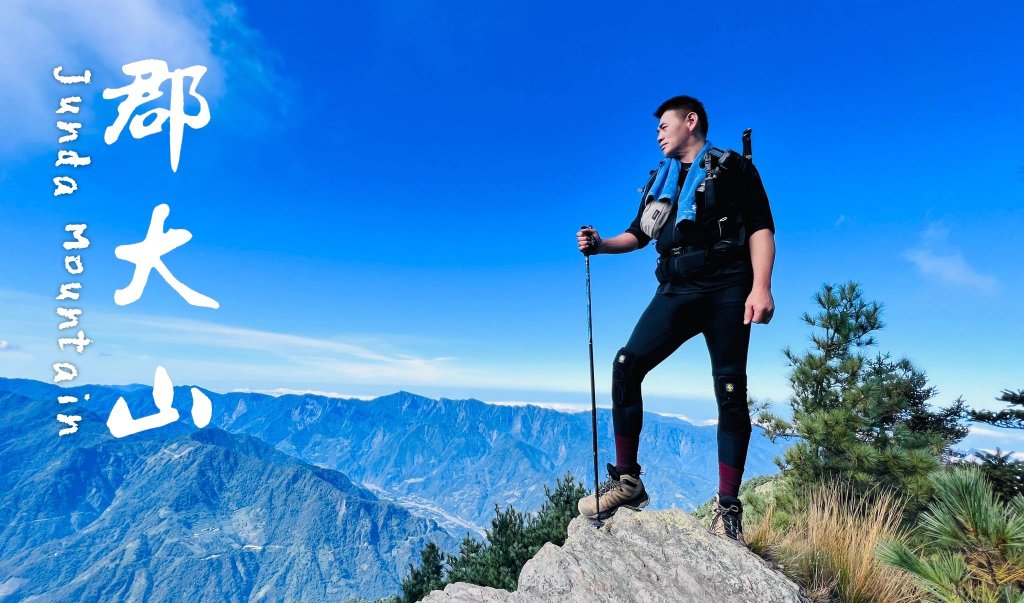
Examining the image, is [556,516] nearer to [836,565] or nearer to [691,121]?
[836,565]

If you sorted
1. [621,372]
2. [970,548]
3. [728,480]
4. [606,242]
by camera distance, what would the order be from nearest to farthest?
[970,548], [728,480], [621,372], [606,242]

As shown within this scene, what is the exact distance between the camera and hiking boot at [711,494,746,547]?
4.29 meters

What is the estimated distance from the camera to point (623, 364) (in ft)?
14.7

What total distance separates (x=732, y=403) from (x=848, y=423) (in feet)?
20.8

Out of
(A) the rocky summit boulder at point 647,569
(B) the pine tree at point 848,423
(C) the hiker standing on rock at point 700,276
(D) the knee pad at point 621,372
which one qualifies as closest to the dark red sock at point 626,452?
(C) the hiker standing on rock at point 700,276

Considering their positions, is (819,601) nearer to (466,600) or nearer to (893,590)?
(893,590)

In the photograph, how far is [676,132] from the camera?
4.40 m

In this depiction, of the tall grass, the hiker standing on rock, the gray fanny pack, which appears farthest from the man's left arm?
the tall grass

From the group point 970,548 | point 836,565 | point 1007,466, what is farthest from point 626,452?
point 1007,466

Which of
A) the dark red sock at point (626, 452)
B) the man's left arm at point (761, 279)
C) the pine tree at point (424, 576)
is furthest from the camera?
the pine tree at point (424, 576)

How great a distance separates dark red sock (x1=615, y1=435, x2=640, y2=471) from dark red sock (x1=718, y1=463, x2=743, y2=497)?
763 millimetres

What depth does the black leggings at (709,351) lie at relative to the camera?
13.1ft

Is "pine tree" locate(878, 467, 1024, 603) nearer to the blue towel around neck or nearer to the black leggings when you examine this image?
the black leggings

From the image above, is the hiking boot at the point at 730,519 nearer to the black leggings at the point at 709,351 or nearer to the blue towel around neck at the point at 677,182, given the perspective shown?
the black leggings at the point at 709,351
